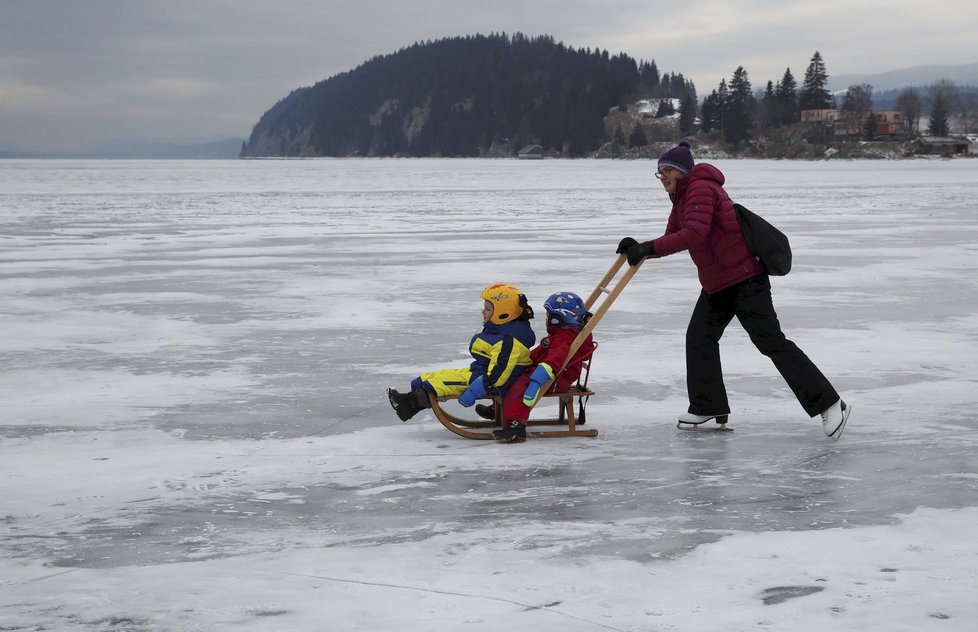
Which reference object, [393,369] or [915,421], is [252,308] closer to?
[393,369]

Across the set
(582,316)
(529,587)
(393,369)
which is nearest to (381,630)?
(529,587)

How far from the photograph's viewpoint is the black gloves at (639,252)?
555 cm

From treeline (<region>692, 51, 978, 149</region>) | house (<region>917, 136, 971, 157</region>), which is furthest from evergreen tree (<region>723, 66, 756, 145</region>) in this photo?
house (<region>917, 136, 971, 157</region>)

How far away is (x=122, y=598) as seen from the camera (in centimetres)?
342

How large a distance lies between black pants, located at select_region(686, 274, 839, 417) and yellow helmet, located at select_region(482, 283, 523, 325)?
100 cm

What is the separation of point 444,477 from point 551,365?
3.25 feet

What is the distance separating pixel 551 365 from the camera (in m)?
5.69

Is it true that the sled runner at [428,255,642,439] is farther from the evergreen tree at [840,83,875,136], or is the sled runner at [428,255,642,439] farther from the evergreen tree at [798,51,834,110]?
the evergreen tree at [798,51,834,110]

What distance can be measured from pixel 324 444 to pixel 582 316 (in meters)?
1.51

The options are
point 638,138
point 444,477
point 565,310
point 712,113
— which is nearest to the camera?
point 444,477

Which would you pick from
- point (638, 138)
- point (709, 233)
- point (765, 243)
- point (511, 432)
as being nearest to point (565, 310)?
point (511, 432)

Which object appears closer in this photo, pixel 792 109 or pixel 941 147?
pixel 941 147

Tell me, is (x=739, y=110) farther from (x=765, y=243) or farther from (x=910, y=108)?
(x=765, y=243)

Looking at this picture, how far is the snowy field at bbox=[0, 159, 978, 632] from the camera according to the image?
3.38 meters
